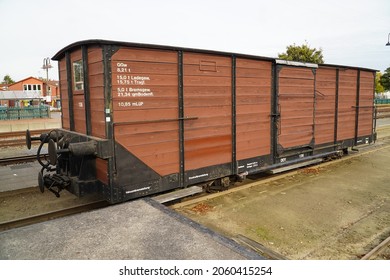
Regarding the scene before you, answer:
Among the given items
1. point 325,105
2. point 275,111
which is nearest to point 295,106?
point 275,111

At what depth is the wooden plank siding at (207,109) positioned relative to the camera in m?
6.44

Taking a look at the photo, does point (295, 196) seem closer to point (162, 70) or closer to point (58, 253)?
point (162, 70)

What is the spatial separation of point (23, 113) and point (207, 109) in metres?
26.3

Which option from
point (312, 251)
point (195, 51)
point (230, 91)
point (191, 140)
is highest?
point (195, 51)

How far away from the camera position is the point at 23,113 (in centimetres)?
2767

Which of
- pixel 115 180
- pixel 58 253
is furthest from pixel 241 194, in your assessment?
pixel 58 253

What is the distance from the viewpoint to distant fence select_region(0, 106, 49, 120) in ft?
88.2

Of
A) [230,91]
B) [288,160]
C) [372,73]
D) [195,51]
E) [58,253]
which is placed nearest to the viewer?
[58,253]

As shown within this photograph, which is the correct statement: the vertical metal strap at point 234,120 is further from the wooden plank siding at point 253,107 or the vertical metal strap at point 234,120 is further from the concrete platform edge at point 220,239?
the concrete platform edge at point 220,239

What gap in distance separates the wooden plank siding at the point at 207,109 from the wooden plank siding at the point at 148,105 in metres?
0.31

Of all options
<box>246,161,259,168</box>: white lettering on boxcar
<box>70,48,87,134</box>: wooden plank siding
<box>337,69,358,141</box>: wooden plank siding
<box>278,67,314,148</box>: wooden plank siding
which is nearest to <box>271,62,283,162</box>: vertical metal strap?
<box>278,67,314,148</box>: wooden plank siding

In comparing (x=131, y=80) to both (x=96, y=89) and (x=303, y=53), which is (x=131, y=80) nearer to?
(x=96, y=89)

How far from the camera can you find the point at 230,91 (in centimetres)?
712

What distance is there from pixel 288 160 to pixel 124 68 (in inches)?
214
